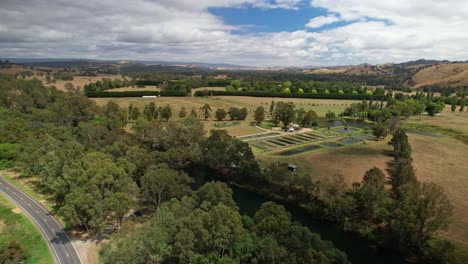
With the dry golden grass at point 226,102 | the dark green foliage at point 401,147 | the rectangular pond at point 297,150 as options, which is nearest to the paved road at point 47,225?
the rectangular pond at point 297,150

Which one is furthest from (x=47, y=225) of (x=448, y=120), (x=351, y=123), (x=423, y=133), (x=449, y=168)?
(x=448, y=120)

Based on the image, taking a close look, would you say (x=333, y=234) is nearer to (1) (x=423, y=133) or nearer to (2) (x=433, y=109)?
(1) (x=423, y=133)

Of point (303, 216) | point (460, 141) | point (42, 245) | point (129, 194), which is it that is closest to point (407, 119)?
point (460, 141)

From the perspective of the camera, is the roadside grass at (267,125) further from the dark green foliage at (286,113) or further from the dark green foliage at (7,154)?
the dark green foliage at (7,154)

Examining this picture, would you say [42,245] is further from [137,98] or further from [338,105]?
[338,105]

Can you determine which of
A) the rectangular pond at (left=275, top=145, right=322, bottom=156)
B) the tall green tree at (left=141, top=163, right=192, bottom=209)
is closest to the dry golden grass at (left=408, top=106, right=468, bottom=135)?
the rectangular pond at (left=275, top=145, right=322, bottom=156)

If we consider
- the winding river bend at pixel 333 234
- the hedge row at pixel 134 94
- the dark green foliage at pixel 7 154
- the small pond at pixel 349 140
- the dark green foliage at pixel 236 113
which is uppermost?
the hedge row at pixel 134 94

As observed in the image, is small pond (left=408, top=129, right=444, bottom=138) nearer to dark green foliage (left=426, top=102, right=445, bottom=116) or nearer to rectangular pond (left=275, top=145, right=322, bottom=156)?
dark green foliage (left=426, top=102, right=445, bottom=116)
